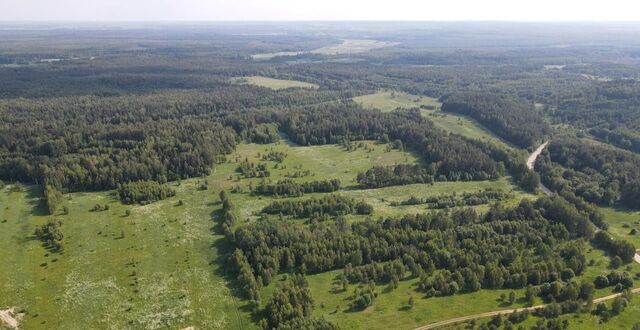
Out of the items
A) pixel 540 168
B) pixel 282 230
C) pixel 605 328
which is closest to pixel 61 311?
pixel 282 230

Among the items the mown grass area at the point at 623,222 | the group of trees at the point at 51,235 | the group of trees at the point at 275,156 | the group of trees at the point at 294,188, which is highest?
the group of trees at the point at 275,156

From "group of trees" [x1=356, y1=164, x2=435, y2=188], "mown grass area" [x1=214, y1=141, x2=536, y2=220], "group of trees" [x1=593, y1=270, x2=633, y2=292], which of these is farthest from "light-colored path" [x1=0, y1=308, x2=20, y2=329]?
"group of trees" [x1=593, y1=270, x2=633, y2=292]

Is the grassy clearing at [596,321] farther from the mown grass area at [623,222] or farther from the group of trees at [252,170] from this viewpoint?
the group of trees at [252,170]

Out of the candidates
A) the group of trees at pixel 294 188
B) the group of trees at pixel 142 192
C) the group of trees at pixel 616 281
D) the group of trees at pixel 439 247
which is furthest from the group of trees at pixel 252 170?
the group of trees at pixel 616 281

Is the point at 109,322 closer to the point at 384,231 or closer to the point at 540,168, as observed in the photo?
the point at 384,231

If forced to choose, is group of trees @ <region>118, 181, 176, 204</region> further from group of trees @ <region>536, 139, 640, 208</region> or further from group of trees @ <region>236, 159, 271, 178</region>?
group of trees @ <region>536, 139, 640, 208</region>
